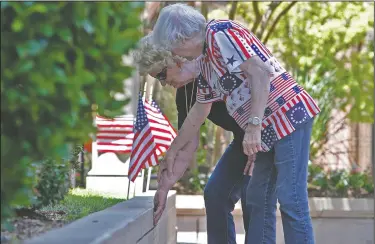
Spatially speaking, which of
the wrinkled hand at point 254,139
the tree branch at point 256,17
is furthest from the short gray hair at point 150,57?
the tree branch at point 256,17

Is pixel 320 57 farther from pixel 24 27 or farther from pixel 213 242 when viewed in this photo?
pixel 24 27

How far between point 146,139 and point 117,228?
431 centimetres

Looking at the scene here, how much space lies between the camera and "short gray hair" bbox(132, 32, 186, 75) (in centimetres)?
608

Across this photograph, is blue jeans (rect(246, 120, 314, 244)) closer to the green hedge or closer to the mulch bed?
the mulch bed

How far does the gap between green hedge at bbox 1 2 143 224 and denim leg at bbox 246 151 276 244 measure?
212cm

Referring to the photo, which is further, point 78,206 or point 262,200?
point 78,206

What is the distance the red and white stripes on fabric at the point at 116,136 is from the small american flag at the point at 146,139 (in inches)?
30.1

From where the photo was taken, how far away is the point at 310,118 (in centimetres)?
535

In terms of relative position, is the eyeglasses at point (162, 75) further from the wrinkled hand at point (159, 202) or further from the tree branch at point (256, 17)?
the tree branch at point (256, 17)

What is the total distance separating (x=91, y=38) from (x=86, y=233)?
106 cm

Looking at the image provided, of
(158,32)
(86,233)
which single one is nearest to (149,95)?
(158,32)

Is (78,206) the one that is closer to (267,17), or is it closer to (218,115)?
(218,115)

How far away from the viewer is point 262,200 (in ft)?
19.0

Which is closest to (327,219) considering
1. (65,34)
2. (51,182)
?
(51,182)
